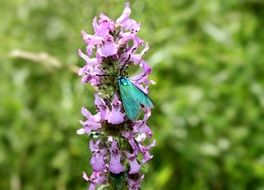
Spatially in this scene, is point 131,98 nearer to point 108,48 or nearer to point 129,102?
point 129,102

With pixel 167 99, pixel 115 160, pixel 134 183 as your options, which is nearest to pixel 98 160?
pixel 115 160

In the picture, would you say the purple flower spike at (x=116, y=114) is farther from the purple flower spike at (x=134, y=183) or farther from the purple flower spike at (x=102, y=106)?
the purple flower spike at (x=134, y=183)

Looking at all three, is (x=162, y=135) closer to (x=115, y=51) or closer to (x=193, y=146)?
(x=193, y=146)

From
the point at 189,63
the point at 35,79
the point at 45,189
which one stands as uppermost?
the point at 35,79

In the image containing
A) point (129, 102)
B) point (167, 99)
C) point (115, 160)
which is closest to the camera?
point (129, 102)

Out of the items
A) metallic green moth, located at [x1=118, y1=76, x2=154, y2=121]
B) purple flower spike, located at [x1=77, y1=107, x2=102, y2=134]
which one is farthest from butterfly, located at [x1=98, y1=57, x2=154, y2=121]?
purple flower spike, located at [x1=77, y1=107, x2=102, y2=134]

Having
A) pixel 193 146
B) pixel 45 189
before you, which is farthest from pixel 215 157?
pixel 45 189
